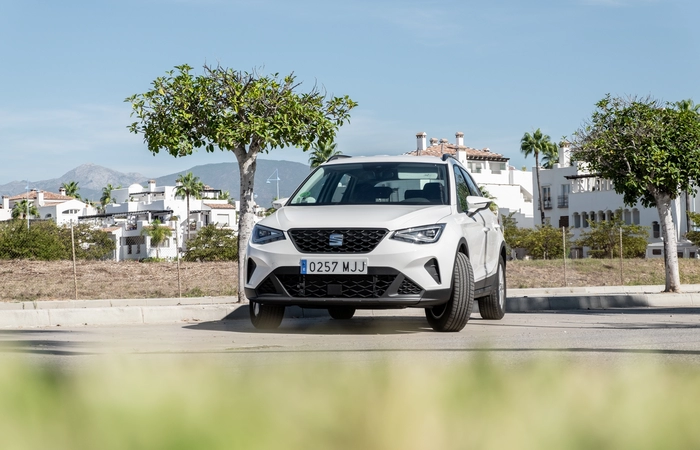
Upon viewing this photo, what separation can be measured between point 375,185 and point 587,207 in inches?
3087

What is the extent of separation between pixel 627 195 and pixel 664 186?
0.94 meters

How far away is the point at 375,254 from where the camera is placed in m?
9.60

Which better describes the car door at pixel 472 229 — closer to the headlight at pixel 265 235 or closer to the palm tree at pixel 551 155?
the headlight at pixel 265 235

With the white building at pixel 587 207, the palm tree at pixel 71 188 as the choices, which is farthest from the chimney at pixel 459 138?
the palm tree at pixel 71 188

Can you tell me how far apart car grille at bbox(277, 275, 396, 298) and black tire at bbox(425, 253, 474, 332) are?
78cm

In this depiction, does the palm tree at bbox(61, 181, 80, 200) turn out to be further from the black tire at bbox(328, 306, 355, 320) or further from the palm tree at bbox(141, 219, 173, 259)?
the black tire at bbox(328, 306, 355, 320)

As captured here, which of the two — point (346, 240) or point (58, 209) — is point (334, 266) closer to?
point (346, 240)

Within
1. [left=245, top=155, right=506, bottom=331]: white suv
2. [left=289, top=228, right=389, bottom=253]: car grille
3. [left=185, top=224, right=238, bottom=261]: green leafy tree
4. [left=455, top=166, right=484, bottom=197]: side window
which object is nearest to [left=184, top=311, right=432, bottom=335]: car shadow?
[left=245, top=155, right=506, bottom=331]: white suv

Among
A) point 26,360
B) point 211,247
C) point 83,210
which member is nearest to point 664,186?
point 26,360

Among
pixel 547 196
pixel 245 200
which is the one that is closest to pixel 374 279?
pixel 245 200

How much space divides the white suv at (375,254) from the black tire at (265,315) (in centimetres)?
1

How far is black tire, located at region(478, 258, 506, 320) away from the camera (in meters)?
12.3

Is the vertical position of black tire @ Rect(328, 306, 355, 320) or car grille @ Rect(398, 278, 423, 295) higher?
car grille @ Rect(398, 278, 423, 295)

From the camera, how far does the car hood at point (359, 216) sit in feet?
32.1
